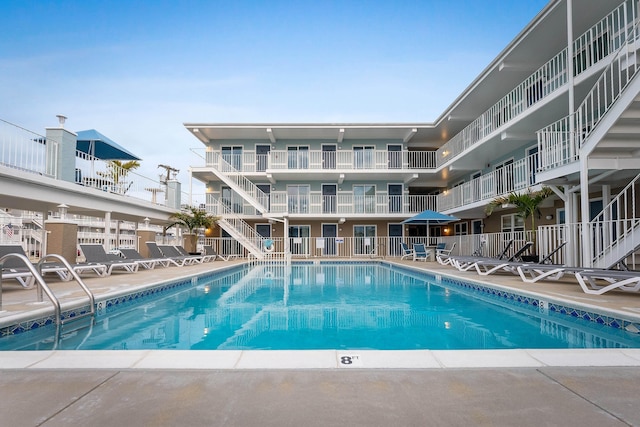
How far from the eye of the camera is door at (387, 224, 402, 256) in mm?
21125

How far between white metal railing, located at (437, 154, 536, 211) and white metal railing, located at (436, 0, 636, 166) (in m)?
1.64

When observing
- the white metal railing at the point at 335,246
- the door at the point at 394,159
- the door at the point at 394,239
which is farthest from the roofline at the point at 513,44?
the white metal railing at the point at 335,246

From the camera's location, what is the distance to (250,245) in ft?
60.2

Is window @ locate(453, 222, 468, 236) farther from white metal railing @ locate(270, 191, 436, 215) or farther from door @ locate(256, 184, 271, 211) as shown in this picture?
door @ locate(256, 184, 271, 211)

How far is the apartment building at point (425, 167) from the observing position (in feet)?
33.8

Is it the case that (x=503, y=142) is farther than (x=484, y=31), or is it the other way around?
(x=484, y=31)

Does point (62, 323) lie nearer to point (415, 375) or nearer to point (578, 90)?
point (415, 375)

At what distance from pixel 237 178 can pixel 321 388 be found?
732 inches

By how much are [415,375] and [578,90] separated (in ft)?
36.5

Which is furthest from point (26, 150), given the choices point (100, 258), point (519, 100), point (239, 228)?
point (519, 100)

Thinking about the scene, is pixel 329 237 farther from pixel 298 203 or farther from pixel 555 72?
pixel 555 72

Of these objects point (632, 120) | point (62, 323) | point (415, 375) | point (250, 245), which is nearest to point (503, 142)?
point (632, 120)

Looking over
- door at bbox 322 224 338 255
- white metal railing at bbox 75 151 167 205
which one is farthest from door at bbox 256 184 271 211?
white metal railing at bbox 75 151 167 205

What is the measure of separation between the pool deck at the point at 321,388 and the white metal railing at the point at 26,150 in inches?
307
